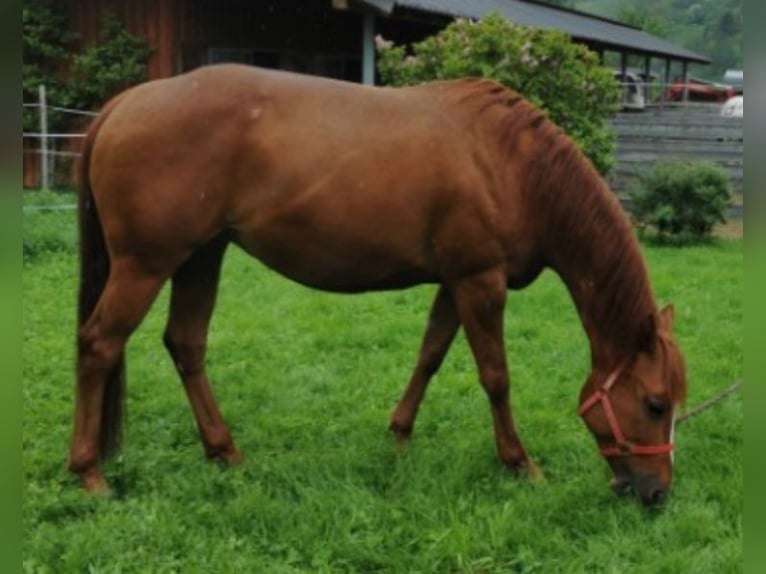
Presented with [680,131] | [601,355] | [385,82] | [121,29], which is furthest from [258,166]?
[680,131]

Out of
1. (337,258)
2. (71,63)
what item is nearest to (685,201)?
(337,258)

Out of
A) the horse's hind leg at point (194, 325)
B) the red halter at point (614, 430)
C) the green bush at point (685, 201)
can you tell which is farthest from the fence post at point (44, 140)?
the red halter at point (614, 430)

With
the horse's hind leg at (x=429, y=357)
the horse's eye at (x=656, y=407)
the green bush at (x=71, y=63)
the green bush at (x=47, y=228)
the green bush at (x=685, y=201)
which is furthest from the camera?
the green bush at (x=71, y=63)

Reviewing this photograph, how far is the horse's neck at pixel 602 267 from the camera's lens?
351 centimetres

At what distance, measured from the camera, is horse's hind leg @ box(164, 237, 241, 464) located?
4000 millimetres

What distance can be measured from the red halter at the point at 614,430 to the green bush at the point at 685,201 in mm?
7957

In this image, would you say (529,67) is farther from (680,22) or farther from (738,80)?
(680,22)

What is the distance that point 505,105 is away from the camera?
382cm

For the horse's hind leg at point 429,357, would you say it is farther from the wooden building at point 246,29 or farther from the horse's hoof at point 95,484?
the wooden building at point 246,29

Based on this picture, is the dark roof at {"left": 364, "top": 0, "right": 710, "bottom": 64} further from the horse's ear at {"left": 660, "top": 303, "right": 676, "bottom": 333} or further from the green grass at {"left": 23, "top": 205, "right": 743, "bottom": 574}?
the horse's ear at {"left": 660, "top": 303, "right": 676, "bottom": 333}

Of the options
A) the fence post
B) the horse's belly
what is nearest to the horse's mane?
the horse's belly

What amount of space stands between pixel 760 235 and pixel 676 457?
9.83 feet

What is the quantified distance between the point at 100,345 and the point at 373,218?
1.21 metres

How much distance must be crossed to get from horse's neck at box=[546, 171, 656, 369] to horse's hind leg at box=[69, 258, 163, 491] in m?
1.67
